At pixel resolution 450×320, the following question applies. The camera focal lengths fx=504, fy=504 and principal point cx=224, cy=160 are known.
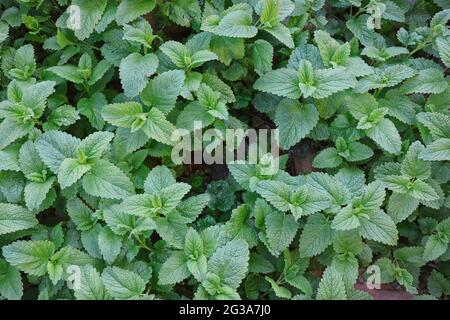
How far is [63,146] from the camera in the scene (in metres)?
2.39

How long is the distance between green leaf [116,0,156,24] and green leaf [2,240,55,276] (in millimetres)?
1228

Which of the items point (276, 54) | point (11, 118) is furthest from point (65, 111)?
point (276, 54)

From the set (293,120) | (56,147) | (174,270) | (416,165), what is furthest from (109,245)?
(416,165)

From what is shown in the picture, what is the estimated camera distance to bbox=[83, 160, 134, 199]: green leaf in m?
2.30

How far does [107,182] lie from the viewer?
2.34 meters

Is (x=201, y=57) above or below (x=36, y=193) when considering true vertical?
above

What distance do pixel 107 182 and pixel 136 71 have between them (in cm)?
60

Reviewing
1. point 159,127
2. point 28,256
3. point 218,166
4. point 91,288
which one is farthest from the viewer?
point 218,166

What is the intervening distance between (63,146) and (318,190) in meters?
1.22

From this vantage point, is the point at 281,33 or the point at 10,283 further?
the point at 281,33

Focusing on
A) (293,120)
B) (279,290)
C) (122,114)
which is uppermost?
(122,114)

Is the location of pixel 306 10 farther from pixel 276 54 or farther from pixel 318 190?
pixel 318 190

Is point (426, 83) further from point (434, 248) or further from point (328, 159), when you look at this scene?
point (434, 248)

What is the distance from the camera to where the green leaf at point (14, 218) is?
2.29 m
